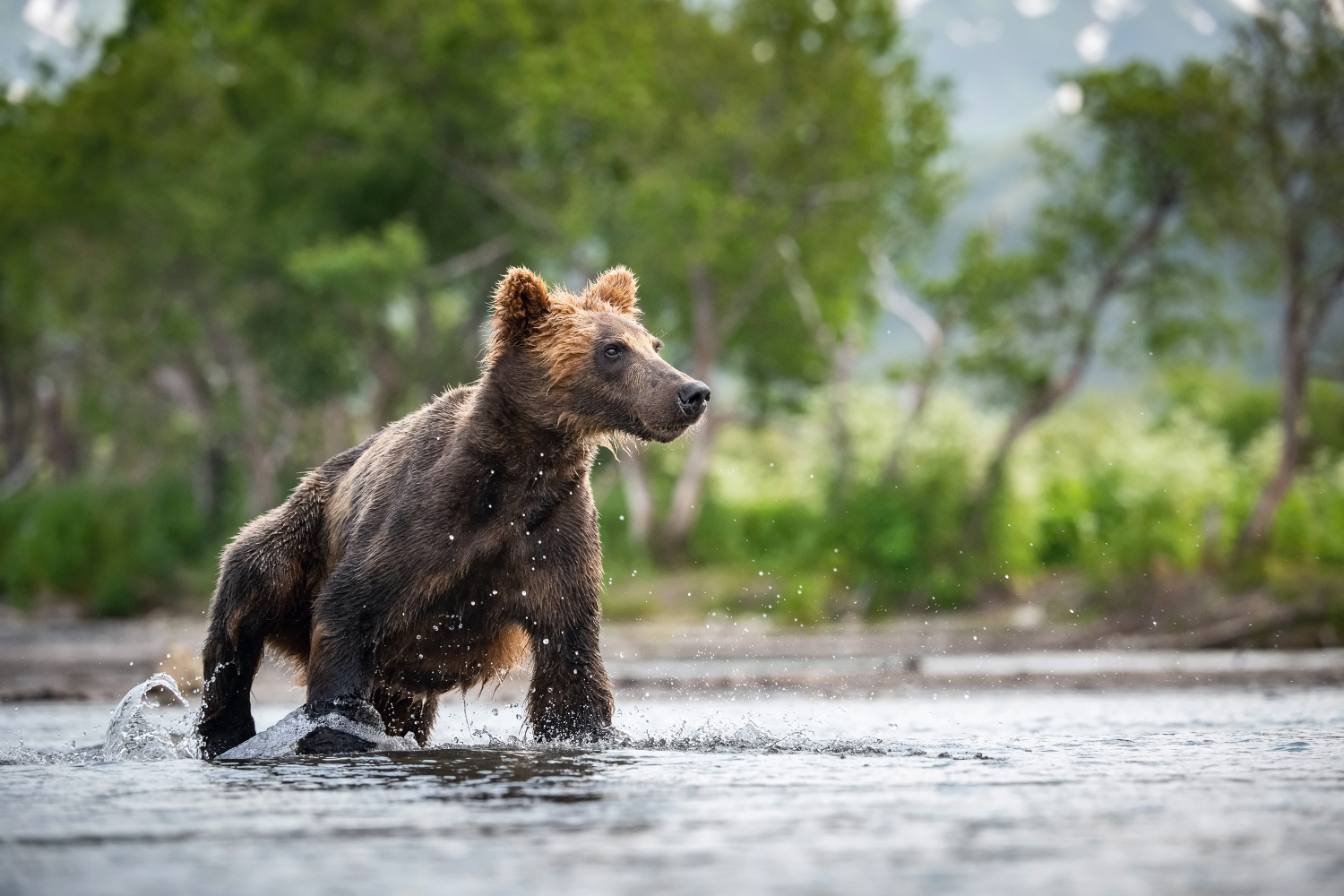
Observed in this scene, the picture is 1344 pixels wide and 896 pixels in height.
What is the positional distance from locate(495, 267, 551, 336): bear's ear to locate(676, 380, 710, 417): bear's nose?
0.83m

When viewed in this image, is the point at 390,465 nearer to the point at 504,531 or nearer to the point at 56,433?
the point at 504,531

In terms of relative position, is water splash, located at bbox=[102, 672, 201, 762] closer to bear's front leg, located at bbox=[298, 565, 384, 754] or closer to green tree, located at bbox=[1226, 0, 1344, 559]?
bear's front leg, located at bbox=[298, 565, 384, 754]

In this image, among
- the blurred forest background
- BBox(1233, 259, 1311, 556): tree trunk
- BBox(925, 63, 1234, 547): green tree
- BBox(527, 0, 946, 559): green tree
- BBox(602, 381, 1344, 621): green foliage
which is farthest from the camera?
BBox(527, 0, 946, 559): green tree

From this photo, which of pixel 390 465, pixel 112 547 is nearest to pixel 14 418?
pixel 112 547

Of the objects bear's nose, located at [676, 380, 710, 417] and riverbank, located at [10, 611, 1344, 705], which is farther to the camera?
riverbank, located at [10, 611, 1344, 705]

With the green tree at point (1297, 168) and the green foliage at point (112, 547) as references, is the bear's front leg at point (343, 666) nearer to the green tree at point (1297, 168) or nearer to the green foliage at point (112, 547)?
the green tree at point (1297, 168)

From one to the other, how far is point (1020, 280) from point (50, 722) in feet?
64.0

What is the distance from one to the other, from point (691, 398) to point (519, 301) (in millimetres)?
946

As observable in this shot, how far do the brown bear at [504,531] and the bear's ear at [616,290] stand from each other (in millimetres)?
353

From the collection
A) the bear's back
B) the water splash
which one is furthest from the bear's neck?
the water splash

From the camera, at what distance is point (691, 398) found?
775 cm

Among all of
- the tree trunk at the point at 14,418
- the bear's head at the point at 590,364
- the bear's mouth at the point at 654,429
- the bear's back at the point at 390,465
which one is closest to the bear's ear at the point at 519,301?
the bear's head at the point at 590,364

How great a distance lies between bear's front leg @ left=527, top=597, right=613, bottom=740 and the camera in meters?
7.89

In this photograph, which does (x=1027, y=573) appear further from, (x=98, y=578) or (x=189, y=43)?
(x=189, y=43)
